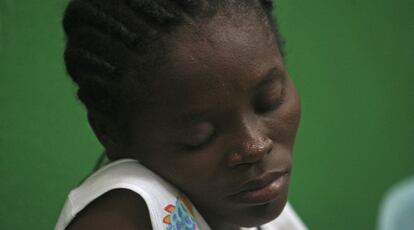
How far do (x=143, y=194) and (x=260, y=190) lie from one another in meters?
0.13

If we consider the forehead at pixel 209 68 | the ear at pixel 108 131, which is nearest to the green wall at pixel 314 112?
the ear at pixel 108 131

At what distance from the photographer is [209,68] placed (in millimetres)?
493

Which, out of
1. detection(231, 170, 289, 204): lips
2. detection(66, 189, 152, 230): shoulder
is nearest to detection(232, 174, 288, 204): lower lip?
detection(231, 170, 289, 204): lips

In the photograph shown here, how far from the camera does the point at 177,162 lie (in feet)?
1.77

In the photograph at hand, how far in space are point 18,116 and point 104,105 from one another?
14.2 inches

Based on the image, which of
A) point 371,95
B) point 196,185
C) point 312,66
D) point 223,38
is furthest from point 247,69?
point 371,95

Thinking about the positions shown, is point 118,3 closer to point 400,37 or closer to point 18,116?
point 18,116

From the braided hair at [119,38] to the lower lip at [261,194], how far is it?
0.56 feet

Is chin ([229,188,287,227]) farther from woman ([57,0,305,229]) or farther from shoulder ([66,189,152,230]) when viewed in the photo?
shoulder ([66,189,152,230])

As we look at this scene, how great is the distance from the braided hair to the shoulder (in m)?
0.09

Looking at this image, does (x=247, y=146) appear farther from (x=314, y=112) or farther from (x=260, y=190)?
(x=314, y=112)

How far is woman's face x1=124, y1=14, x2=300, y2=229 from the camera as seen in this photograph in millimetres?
494

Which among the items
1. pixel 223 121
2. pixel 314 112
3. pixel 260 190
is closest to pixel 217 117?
pixel 223 121

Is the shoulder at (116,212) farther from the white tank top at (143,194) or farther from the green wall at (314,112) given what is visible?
the green wall at (314,112)
